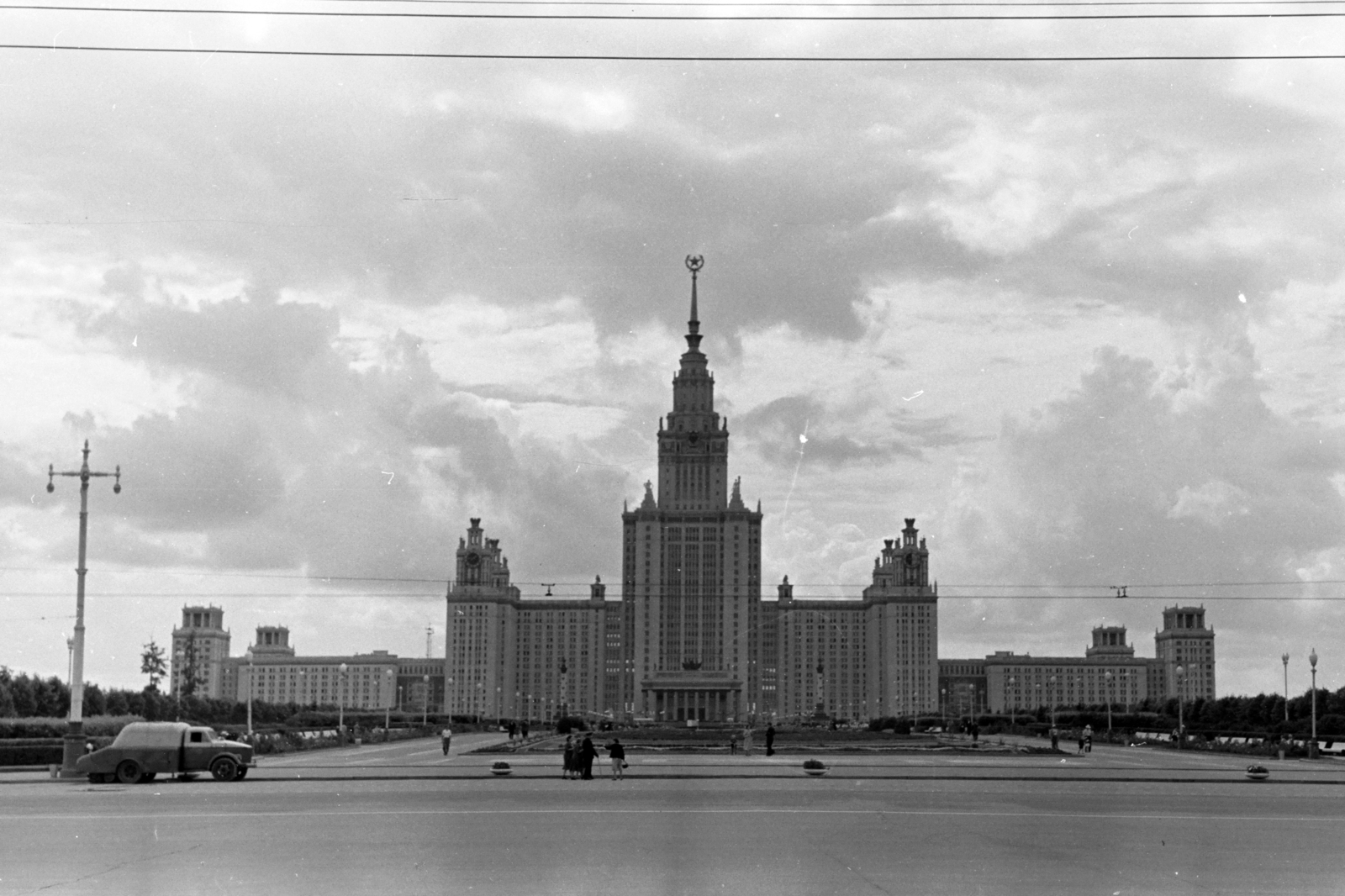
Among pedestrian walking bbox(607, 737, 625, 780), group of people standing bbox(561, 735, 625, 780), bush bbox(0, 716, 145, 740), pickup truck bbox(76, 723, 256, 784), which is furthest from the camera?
bush bbox(0, 716, 145, 740)

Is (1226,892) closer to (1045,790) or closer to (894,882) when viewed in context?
(894,882)

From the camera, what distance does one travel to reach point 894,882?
19812 millimetres

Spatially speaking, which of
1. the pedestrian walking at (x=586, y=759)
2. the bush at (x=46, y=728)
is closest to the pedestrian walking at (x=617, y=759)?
the pedestrian walking at (x=586, y=759)

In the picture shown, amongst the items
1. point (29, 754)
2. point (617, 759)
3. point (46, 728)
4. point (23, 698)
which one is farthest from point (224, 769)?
point (23, 698)

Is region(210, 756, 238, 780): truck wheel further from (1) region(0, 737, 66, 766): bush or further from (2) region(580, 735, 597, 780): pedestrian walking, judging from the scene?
(1) region(0, 737, 66, 766): bush

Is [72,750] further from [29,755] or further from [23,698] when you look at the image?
[23,698]

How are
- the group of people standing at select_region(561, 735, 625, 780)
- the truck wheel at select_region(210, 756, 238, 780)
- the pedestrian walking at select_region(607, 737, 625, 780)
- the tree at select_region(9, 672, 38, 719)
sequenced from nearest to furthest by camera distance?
the pedestrian walking at select_region(607, 737, 625, 780) < the group of people standing at select_region(561, 735, 625, 780) < the truck wheel at select_region(210, 756, 238, 780) < the tree at select_region(9, 672, 38, 719)

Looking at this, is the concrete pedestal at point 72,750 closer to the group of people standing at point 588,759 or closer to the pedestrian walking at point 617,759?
the group of people standing at point 588,759

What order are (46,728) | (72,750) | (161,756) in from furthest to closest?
(46,728) → (72,750) → (161,756)

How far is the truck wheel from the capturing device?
45438 mm

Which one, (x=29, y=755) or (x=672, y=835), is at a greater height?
(x=672, y=835)

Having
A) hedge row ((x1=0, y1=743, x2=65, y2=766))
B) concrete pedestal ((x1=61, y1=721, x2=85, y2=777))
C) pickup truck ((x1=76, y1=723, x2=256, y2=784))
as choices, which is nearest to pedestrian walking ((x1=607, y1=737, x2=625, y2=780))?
pickup truck ((x1=76, y1=723, x2=256, y2=784))

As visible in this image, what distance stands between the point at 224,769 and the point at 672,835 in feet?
79.0

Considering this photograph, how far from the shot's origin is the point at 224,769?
45.5 metres
